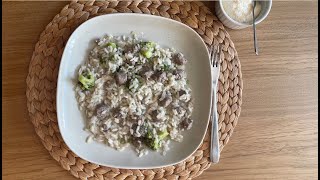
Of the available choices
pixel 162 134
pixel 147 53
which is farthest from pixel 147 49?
pixel 162 134

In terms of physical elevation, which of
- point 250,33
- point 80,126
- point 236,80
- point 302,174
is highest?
point 250,33

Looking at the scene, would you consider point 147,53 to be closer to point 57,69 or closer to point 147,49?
point 147,49

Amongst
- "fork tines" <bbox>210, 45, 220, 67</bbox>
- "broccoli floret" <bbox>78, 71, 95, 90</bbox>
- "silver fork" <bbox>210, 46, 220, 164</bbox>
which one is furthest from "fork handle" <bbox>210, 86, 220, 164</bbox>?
"broccoli floret" <bbox>78, 71, 95, 90</bbox>

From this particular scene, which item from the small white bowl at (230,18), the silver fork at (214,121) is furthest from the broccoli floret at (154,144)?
the small white bowl at (230,18)

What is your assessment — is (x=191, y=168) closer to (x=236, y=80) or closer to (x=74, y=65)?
(x=236, y=80)

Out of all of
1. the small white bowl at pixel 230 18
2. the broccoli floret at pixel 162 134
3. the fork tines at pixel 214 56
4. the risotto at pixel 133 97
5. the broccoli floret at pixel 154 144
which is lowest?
the broccoli floret at pixel 154 144

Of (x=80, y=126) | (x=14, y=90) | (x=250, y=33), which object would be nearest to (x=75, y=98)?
(x=80, y=126)

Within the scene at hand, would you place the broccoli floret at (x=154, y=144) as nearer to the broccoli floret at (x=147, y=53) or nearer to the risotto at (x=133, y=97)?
the risotto at (x=133, y=97)
